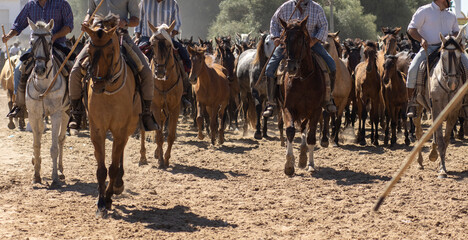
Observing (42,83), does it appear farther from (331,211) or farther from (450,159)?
(450,159)

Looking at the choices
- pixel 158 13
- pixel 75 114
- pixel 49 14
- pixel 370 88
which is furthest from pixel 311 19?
pixel 370 88

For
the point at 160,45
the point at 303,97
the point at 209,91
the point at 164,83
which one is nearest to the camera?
the point at 303,97

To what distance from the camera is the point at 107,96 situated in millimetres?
8570

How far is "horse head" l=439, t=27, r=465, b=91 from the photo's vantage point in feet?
36.8

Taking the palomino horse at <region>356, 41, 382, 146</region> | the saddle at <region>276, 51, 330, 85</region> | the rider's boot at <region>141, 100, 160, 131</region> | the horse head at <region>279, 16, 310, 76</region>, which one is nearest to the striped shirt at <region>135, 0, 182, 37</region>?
the saddle at <region>276, 51, 330, 85</region>

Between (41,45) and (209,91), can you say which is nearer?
(41,45)

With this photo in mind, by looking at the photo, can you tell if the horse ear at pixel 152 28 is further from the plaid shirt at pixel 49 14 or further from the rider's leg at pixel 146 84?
the rider's leg at pixel 146 84

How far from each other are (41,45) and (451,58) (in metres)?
6.28

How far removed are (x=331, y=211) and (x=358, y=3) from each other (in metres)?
52.7

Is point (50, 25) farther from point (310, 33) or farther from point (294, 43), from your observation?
point (310, 33)

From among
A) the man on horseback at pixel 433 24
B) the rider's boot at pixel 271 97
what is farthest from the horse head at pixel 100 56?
the man on horseback at pixel 433 24

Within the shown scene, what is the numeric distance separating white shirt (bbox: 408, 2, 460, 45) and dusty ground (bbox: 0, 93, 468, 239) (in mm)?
2313

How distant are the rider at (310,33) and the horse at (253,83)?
375 cm

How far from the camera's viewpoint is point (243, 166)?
13.2 m
